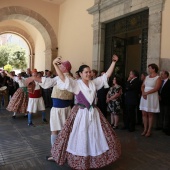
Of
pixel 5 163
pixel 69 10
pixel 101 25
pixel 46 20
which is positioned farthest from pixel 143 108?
pixel 46 20

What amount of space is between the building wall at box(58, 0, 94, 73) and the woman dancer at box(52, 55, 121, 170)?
557 cm

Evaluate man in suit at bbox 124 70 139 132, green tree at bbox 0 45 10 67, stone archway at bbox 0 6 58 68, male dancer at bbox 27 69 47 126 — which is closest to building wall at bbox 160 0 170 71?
man in suit at bbox 124 70 139 132

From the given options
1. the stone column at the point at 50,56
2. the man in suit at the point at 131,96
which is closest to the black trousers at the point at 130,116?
the man in suit at the point at 131,96

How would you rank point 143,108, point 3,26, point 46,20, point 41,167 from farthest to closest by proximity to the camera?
point 3,26 < point 46,20 < point 143,108 < point 41,167

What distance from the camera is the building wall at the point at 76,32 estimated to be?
27.9 feet

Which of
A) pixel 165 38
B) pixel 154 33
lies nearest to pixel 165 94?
pixel 165 38

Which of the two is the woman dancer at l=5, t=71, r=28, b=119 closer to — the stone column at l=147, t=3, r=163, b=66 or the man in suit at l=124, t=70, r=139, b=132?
the man in suit at l=124, t=70, r=139, b=132

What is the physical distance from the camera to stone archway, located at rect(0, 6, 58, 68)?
9.75 meters

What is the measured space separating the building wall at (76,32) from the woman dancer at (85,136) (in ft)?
18.3

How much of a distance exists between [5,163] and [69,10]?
→ 8194 mm

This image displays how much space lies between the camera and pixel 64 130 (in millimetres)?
2855

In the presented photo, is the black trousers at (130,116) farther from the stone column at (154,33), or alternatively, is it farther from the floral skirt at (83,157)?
the floral skirt at (83,157)

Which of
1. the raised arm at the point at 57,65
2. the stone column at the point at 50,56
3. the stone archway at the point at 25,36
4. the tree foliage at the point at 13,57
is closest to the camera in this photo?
the raised arm at the point at 57,65

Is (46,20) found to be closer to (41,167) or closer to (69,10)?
(69,10)
